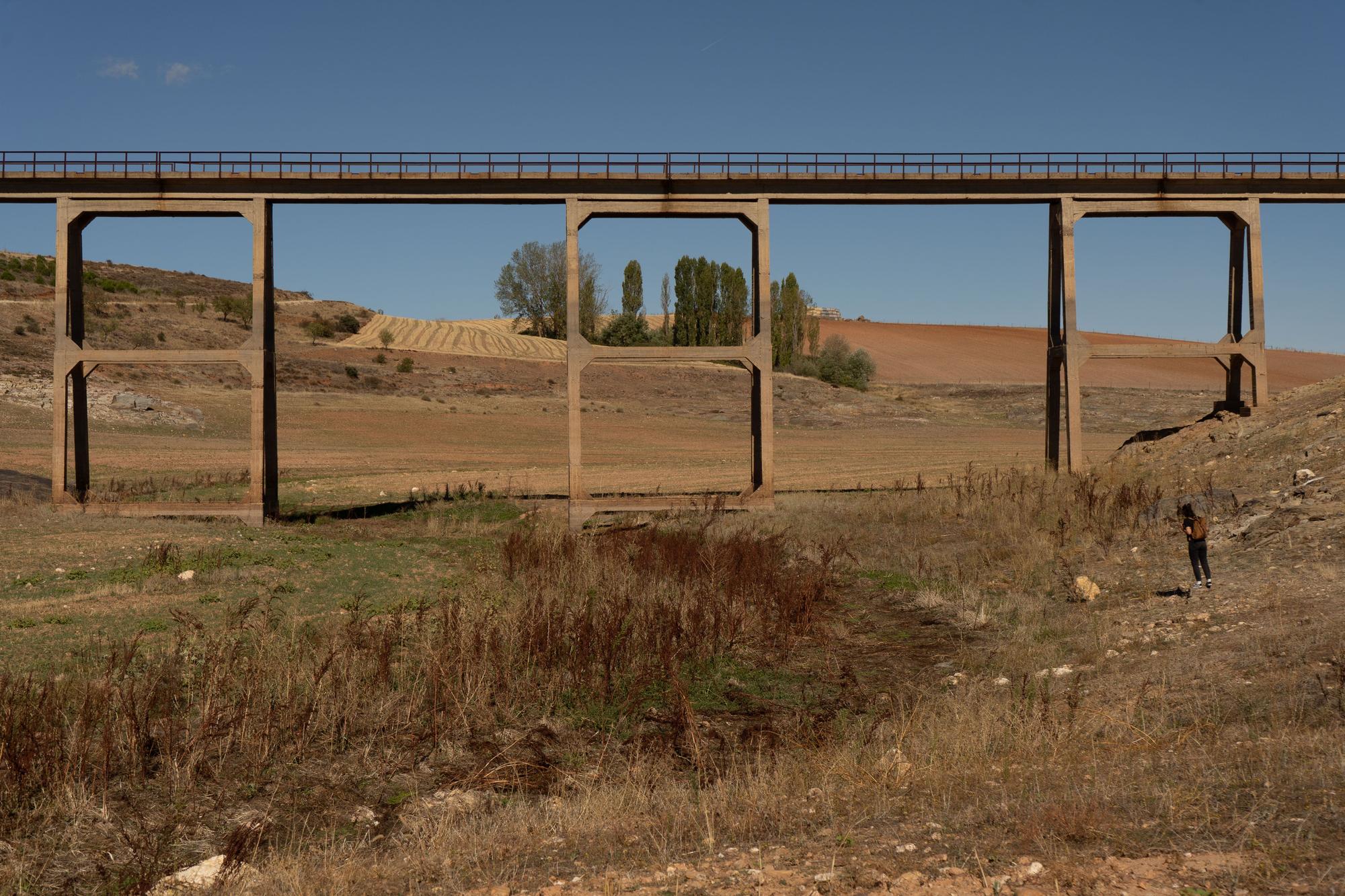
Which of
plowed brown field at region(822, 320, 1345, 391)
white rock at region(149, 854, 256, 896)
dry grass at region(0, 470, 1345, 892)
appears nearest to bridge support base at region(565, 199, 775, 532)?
dry grass at region(0, 470, 1345, 892)

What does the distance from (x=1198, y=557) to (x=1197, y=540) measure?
35 centimetres

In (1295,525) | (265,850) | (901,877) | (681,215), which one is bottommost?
(265,850)

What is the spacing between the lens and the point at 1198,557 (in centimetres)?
1305

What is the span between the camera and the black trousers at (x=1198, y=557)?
42.4ft

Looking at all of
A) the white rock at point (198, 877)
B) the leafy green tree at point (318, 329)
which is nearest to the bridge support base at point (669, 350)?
the white rock at point (198, 877)

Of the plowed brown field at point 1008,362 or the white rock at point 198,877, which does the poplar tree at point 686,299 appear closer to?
the plowed brown field at point 1008,362

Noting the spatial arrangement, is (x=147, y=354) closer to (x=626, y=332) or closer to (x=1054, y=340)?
(x=1054, y=340)

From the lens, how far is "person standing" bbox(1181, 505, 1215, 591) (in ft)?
41.6

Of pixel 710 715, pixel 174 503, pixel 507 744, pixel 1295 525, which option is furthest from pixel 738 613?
pixel 174 503

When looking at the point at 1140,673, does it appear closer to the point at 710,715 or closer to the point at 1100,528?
the point at 710,715

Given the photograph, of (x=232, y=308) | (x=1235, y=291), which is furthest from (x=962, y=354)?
(x=1235, y=291)

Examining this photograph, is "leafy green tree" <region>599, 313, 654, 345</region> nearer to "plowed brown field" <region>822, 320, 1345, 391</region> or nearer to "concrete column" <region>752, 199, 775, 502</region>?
"plowed brown field" <region>822, 320, 1345, 391</region>

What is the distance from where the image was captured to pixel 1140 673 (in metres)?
10.5

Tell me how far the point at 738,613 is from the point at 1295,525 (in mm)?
8654
